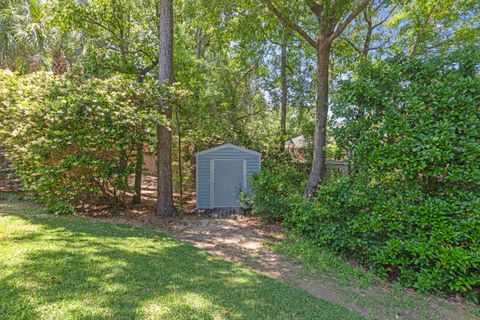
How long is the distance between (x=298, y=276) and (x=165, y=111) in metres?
5.41

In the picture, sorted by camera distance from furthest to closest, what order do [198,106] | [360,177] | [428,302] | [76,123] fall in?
[198,106] → [76,123] → [360,177] → [428,302]

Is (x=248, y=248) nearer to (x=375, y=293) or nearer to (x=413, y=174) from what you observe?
(x=375, y=293)

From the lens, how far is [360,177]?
4.57 meters

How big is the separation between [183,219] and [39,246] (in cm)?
380

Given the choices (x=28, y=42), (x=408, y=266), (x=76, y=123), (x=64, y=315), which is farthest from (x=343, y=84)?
(x=28, y=42)

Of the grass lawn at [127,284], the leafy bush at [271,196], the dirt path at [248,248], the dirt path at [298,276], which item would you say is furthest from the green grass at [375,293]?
the leafy bush at [271,196]

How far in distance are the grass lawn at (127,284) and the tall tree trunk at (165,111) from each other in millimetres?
2775

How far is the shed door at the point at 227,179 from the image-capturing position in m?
8.44

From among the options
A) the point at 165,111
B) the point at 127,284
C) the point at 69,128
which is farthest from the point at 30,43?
the point at 127,284

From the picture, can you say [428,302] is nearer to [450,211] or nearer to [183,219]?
[450,211]

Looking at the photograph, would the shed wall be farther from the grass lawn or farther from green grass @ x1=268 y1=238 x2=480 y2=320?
green grass @ x1=268 y1=238 x2=480 y2=320

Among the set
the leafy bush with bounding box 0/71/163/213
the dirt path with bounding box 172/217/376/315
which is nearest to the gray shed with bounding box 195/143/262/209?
the dirt path with bounding box 172/217/376/315

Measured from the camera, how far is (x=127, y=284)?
114 inches

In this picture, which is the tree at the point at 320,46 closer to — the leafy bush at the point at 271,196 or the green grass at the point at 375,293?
the leafy bush at the point at 271,196
